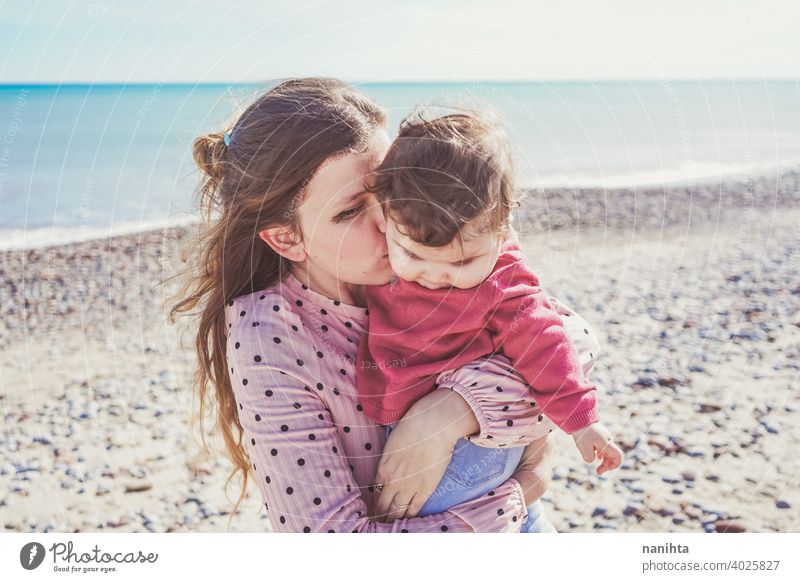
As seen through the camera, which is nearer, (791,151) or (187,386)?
(187,386)

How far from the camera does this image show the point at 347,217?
188cm

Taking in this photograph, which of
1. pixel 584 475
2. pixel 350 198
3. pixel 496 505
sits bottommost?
pixel 584 475

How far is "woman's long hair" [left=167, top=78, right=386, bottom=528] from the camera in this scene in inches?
73.5

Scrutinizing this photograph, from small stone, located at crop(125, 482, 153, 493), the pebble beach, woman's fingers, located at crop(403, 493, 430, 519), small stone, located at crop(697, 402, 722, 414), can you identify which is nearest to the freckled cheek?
woman's fingers, located at crop(403, 493, 430, 519)

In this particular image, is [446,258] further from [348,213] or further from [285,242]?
[285,242]

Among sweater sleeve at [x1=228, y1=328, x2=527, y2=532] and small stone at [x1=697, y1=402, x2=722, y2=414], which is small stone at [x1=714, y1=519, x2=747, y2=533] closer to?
small stone at [x1=697, y1=402, x2=722, y2=414]

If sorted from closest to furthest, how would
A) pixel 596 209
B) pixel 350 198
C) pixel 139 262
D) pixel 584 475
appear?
1. pixel 350 198
2. pixel 584 475
3. pixel 139 262
4. pixel 596 209

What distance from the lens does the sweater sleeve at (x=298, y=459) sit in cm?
174

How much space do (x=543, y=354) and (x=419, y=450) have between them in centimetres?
37

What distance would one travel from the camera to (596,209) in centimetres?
1067

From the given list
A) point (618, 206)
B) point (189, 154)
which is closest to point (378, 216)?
point (189, 154)
